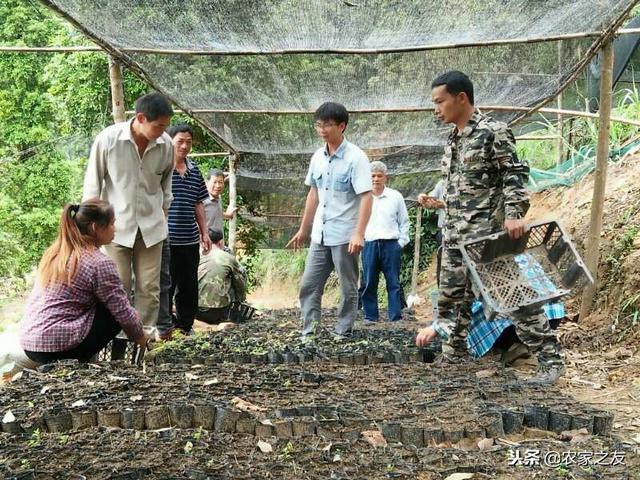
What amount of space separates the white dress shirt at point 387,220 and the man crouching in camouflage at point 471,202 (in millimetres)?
2443

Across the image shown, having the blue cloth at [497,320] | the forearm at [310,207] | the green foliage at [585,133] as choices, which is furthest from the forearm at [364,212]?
the green foliage at [585,133]

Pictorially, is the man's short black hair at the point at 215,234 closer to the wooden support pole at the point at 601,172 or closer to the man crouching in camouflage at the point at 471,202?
the man crouching in camouflage at the point at 471,202

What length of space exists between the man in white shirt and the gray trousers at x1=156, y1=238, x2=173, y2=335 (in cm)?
222

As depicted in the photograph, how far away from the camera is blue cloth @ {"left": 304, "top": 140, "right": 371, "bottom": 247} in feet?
15.2

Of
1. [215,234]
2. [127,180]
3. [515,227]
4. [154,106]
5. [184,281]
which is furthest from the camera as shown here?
[215,234]

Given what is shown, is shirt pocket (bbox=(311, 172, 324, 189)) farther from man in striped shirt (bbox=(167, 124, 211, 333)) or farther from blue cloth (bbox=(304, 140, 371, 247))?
man in striped shirt (bbox=(167, 124, 211, 333))

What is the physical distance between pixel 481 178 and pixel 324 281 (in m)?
1.49

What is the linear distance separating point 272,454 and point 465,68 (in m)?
3.95

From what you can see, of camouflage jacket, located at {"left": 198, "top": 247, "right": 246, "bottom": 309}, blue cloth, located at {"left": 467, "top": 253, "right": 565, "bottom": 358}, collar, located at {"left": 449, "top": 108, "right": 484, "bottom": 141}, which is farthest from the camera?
camouflage jacket, located at {"left": 198, "top": 247, "right": 246, "bottom": 309}

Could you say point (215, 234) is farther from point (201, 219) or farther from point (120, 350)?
point (120, 350)

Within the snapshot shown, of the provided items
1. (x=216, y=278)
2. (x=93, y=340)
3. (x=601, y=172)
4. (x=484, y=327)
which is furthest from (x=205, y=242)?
(x=601, y=172)

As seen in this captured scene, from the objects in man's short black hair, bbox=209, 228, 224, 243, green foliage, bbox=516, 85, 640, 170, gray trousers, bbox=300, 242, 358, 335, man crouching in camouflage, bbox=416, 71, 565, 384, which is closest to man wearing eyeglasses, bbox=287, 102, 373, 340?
gray trousers, bbox=300, 242, 358, 335

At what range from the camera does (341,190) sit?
469 cm

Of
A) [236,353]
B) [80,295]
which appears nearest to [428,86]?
[236,353]
